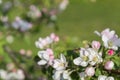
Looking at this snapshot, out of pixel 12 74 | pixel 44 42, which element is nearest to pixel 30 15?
pixel 12 74

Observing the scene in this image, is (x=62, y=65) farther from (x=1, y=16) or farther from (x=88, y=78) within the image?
(x=1, y=16)

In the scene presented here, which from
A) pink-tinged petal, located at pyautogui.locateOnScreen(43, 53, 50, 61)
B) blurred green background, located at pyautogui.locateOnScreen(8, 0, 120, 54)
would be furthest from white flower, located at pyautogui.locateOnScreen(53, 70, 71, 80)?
blurred green background, located at pyautogui.locateOnScreen(8, 0, 120, 54)

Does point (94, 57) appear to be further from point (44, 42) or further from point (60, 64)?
point (44, 42)

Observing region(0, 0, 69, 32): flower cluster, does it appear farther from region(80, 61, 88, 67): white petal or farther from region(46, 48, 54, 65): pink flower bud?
region(80, 61, 88, 67): white petal

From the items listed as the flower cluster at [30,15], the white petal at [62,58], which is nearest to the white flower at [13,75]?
the flower cluster at [30,15]

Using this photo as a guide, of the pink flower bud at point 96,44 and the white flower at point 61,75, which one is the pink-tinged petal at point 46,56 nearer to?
the white flower at point 61,75

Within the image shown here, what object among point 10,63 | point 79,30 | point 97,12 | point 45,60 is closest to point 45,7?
point 10,63
